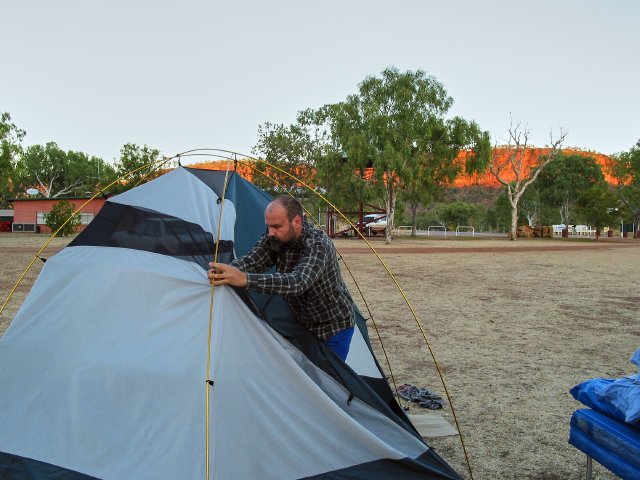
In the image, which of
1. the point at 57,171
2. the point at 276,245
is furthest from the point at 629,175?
the point at 57,171

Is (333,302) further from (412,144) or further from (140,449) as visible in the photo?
(412,144)

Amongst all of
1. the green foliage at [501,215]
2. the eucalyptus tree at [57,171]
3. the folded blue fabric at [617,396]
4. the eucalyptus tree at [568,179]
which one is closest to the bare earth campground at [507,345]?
the folded blue fabric at [617,396]

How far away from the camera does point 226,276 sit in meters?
3.37

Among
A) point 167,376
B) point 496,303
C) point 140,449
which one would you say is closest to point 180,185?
point 167,376

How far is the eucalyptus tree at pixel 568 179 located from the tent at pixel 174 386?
57.3 metres

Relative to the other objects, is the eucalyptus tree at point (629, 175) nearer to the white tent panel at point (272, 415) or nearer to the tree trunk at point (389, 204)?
the tree trunk at point (389, 204)

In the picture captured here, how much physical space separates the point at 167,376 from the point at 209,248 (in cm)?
94

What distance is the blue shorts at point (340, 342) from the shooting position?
3896mm

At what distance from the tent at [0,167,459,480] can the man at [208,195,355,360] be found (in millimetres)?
159

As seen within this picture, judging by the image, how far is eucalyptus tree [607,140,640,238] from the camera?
46.8 m

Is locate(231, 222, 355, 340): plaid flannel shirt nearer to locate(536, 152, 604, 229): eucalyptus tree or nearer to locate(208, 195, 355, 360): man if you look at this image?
locate(208, 195, 355, 360): man

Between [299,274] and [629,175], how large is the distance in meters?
53.6

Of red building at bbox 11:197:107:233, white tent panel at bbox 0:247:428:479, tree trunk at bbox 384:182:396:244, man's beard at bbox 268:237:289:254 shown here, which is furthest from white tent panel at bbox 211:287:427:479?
red building at bbox 11:197:107:233

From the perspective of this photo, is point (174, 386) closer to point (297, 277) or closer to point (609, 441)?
point (297, 277)
